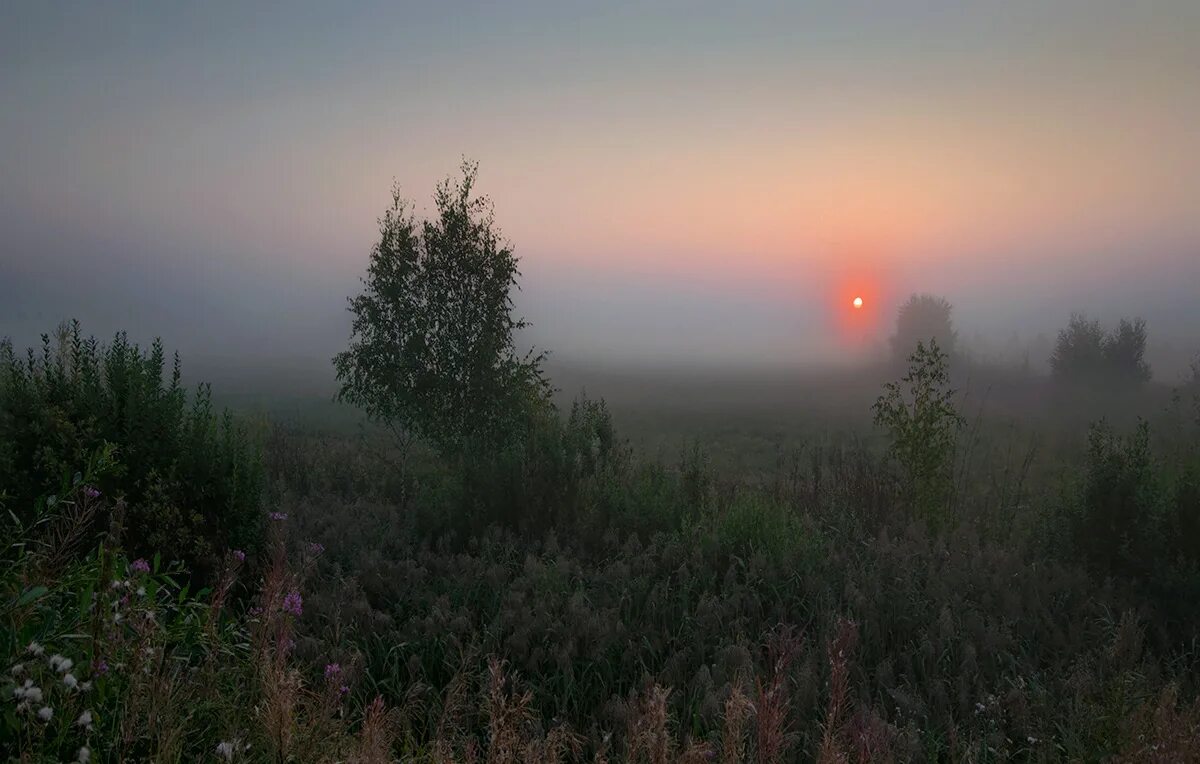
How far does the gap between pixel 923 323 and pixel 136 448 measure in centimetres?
6940

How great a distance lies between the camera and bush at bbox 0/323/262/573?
19.6ft

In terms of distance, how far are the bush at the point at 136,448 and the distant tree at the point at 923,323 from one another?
65442 millimetres

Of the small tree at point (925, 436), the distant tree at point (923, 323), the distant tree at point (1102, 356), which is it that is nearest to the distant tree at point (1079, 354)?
the distant tree at point (1102, 356)

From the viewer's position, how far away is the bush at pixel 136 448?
5.98m

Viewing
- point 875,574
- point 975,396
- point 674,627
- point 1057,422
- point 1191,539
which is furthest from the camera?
point 975,396

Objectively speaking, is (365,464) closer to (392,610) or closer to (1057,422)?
(392,610)

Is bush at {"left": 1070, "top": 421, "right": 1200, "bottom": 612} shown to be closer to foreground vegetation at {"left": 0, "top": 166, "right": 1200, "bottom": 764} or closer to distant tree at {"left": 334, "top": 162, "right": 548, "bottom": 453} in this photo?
foreground vegetation at {"left": 0, "top": 166, "right": 1200, "bottom": 764}

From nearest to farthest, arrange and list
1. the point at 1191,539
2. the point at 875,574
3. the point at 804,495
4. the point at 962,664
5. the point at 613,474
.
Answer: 1. the point at 962,664
2. the point at 875,574
3. the point at 1191,539
4. the point at 613,474
5. the point at 804,495

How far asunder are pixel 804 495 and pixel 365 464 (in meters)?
8.89

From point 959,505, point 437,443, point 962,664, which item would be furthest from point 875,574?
point 437,443

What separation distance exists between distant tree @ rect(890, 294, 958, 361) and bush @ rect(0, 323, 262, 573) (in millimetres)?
65442

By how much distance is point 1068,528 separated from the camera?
30.9ft

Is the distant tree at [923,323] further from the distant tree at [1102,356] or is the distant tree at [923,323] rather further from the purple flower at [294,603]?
the purple flower at [294,603]

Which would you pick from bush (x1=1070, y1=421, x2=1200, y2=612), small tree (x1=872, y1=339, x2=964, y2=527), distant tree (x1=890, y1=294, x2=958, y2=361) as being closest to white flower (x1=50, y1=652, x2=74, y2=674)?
bush (x1=1070, y1=421, x2=1200, y2=612)
